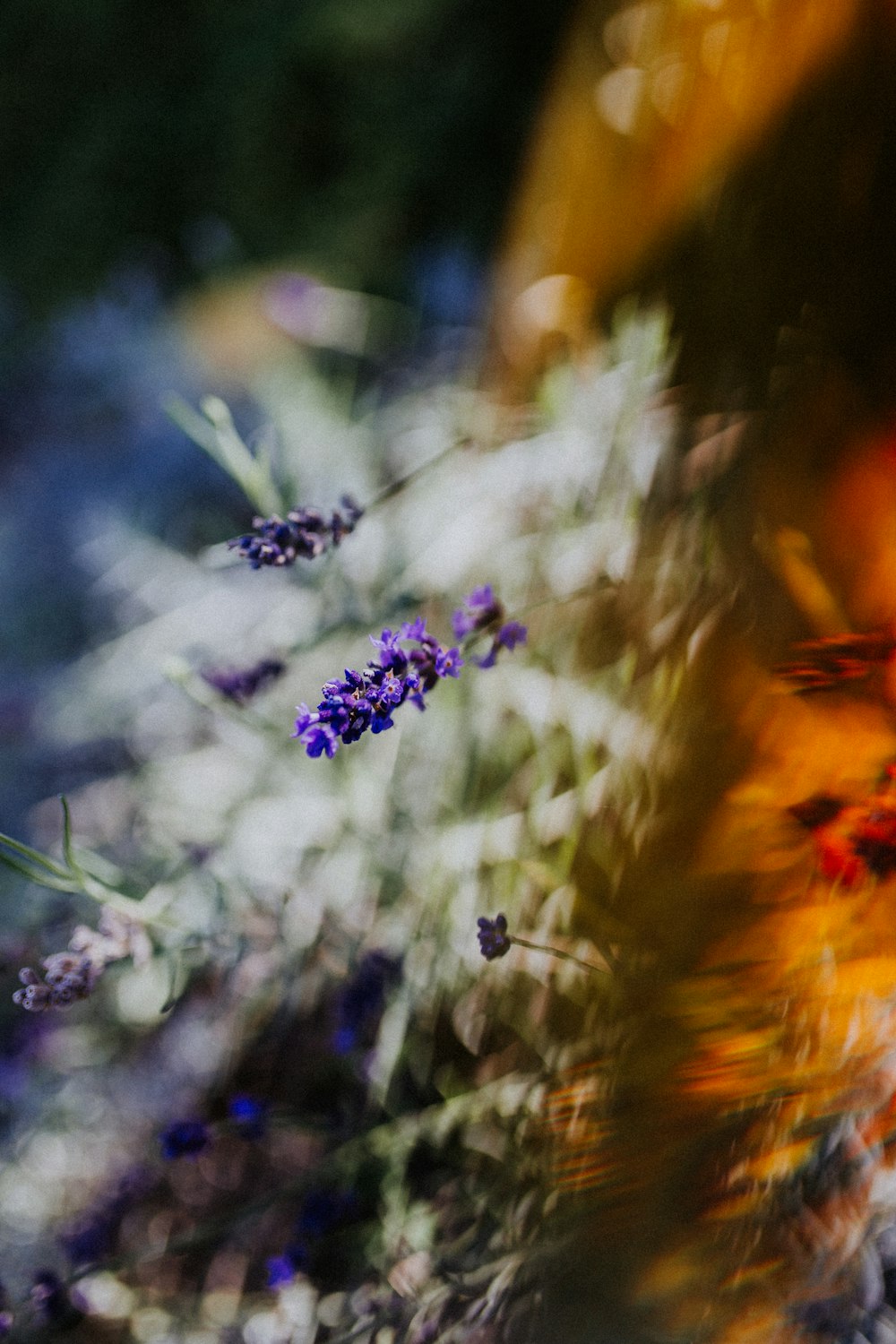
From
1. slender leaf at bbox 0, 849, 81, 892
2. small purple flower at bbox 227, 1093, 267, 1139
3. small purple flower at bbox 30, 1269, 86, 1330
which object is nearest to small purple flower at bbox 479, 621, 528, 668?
slender leaf at bbox 0, 849, 81, 892

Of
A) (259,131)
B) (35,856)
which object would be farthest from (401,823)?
(259,131)

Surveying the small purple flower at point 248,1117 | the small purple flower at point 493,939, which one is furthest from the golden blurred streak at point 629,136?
the small purple flower at point 248,1117

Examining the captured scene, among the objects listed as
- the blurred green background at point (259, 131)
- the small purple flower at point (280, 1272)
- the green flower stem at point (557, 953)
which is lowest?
the small purple flower at point (280, 1272)

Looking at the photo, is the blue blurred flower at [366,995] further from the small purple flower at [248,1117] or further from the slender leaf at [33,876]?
the slender leaf at [33,876]

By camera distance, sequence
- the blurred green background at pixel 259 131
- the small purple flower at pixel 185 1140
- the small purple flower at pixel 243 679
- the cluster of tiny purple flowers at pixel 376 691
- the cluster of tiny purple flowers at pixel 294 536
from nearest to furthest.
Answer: the cluster of tiny purple flowers at pixel 376 691, the cluster of tiny purple flowers at pixel 294 536, the small purple flower at pixel 185 1140, the small purple flower at pixel 243 679, the blurred green background at pixel 259 131

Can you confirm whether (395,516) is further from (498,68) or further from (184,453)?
(498,68)

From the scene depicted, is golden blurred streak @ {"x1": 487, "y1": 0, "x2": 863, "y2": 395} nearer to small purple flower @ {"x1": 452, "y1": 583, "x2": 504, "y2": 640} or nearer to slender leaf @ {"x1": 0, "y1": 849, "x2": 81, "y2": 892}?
small purple flower @ {"x1": 452, "y1": 583, "x2": 504, "y2": 640}

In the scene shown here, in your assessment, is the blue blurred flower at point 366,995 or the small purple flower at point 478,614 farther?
the blue blurred flower at point 366,995
